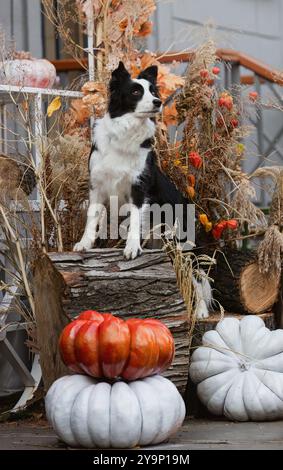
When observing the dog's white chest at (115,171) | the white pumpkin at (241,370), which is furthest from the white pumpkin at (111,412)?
the dog's white chest at (115,171)

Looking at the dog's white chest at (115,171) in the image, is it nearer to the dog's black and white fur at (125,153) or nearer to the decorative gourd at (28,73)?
the dog's black and white fur at (125,153)

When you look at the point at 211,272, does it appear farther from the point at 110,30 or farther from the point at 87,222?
the point at 110,30

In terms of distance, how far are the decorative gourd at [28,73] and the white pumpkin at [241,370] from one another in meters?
2.01

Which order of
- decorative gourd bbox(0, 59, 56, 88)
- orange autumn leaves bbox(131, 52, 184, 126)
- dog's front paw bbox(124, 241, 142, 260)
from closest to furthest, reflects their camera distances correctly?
dog's front paw bbox(124, 241, 142, 260), orange autumn leaves bbox(131, 52, 184, 126), decorative gourd bbox(0, 59, 56, 88)

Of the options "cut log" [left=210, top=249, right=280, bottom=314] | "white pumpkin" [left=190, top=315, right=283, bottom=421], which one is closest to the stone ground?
"white pumpkin" [left=190, top=315, right=283, bottom=421]

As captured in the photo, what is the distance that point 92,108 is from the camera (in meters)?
5.94

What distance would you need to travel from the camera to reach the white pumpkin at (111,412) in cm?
415

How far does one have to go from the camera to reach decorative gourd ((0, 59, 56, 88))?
605cm

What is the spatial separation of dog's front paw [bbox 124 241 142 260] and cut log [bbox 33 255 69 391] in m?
0.39

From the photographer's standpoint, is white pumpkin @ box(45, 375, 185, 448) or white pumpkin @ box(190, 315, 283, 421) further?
white pumpkin @ box(190, 315, 283, 421)

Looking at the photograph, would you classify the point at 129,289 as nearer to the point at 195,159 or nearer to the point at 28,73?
the point at 195,159

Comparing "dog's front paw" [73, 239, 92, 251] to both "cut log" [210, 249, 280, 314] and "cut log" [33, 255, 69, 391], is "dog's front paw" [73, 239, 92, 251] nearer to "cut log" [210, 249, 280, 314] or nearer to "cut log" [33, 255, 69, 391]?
"cut log" [33, 255, 69, 391]
